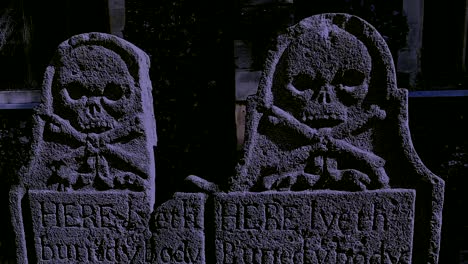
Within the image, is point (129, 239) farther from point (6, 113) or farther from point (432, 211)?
point (6, 113)

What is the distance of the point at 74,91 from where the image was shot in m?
1.69

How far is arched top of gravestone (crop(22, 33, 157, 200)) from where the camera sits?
5.38 feet

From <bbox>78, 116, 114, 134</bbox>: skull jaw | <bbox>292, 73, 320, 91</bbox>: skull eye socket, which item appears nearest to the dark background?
<bbox>78, 116, 114, 134</bbox>: skull jaw

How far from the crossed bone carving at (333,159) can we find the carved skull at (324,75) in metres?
0.04

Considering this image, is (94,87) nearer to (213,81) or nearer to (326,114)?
(326,114)

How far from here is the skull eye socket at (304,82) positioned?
5.11 feet

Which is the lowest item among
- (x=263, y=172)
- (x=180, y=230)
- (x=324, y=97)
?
(x=180, y=230)

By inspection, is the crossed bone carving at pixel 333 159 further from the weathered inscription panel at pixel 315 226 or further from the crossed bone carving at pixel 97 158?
the crossed bone carving at pixel 97 158

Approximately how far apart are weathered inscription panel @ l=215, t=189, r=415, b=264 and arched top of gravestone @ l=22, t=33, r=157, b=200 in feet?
1.43

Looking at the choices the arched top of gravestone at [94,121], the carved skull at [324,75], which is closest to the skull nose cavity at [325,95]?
the carved skull at [324,75]

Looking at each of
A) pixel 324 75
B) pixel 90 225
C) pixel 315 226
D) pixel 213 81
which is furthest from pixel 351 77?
pixel 213 81

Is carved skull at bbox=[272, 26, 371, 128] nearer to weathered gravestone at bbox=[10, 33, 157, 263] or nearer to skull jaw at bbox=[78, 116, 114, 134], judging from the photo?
weathered gravestone at bbox=[10, 33, 157, 263]

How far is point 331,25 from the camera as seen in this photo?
5.04ft

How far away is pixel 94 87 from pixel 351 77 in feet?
3.67
